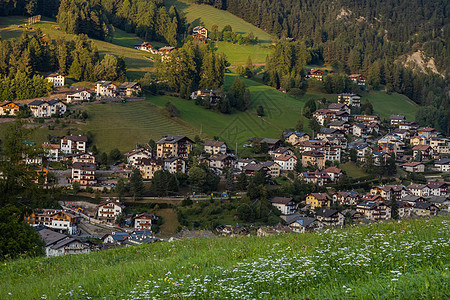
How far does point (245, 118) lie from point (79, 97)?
2018cm

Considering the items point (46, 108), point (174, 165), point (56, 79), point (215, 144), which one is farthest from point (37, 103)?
point (215, 144)

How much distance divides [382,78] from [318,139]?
38721mm

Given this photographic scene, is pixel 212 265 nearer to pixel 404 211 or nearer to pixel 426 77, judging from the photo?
pixel 404 211

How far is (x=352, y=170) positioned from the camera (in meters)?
54.7

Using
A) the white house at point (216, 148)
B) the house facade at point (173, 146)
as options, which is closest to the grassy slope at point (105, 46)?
the house facade at point (173, 146)

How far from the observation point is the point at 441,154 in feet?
209

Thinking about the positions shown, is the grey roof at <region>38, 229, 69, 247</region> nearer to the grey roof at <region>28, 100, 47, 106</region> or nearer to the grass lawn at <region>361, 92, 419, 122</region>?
the grey roof at <region>28, 100, 47, 106</region>

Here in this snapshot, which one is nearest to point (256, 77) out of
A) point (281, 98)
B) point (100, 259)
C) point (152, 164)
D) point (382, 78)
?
point (281, 98)

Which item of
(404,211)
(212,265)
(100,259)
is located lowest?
(404,211)

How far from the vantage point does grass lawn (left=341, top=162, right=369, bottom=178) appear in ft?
175

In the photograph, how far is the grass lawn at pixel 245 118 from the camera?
198 feet

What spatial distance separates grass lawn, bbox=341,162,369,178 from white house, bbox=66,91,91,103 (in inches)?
1141

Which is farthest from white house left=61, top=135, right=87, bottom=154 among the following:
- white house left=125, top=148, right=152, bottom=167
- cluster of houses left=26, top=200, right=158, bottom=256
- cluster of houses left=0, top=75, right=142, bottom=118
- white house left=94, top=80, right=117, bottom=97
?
white house left=94, top=80, right=117, bottom=97

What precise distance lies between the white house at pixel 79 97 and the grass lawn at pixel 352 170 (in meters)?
29.0
